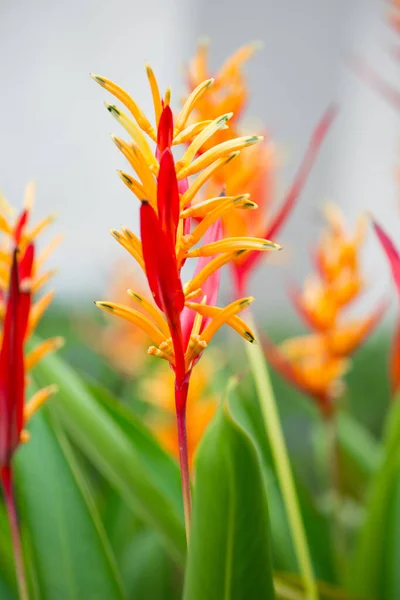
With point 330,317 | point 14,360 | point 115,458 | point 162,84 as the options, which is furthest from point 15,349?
point 162,84

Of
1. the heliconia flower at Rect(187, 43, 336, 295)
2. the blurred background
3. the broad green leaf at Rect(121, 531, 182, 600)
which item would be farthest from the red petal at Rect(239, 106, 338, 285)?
the blurred background

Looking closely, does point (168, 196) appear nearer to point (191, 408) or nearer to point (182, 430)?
point (182, 430)

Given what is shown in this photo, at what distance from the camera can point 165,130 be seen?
0.22 m

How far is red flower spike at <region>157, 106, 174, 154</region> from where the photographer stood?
0.73 feet

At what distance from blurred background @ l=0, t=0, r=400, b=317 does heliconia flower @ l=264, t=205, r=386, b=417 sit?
6.87ft

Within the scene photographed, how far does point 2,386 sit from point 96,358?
0.82 metres

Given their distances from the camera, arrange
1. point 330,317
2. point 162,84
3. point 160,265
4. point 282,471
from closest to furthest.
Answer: point 160,265
point 282,471
point 330,317
point 162,84

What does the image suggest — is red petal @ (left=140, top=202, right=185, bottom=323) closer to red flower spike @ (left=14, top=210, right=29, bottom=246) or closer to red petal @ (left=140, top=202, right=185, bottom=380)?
red petal @ (left=140, top=202, right=185, bottom=380)

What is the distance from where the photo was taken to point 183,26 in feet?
8.86

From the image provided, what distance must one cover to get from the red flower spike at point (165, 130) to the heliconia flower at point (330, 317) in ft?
0.86

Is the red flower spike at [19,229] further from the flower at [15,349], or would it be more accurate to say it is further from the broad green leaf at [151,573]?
the broad green leaf at [151,573]

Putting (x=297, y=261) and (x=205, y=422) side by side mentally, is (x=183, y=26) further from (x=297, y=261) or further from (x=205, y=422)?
(x=205, y=422)

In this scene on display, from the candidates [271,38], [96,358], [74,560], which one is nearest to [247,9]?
[271,38]

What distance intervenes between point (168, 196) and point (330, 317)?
0.96 ft
